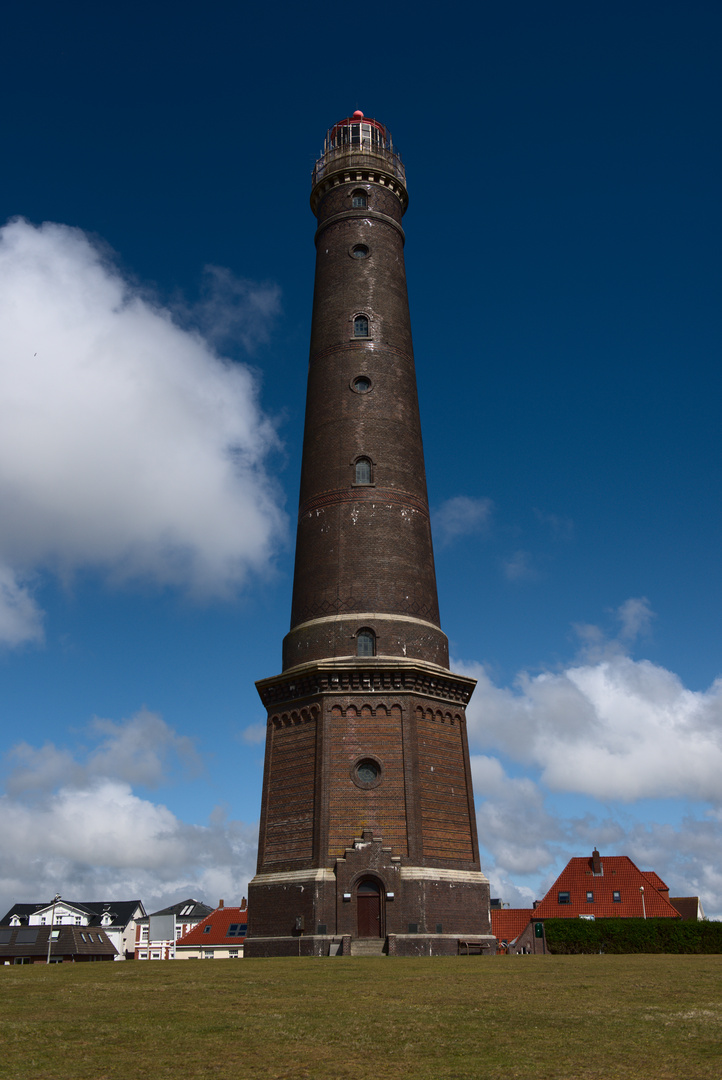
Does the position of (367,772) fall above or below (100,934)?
below

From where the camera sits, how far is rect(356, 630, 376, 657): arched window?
31.4 m

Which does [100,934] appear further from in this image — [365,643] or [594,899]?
[365,643]

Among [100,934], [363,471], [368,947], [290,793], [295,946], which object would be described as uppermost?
[363,471]

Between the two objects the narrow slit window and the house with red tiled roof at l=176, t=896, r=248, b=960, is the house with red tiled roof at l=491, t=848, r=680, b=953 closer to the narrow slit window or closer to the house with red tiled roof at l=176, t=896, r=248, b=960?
the house with red tiled roof at l=176, t=896, r=248, b=960

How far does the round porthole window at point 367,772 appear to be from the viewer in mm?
29297

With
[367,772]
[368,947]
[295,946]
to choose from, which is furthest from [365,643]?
[295,946]

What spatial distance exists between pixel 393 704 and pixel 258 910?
8057 mm

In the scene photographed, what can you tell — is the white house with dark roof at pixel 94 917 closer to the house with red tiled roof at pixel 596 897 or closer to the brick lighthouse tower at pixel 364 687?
the house with red tiled roof at pixel 596 897

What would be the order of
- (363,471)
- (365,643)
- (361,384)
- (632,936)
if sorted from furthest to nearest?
(361,384) → (363,471) → (632,936) → (365,643)

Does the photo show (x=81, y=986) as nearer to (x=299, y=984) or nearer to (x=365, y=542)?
(x=299, y=984)

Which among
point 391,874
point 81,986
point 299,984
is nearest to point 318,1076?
point 299,984

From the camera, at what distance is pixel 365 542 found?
33.0m

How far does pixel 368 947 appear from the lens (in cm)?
2698

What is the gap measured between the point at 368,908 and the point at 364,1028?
19.0 m
